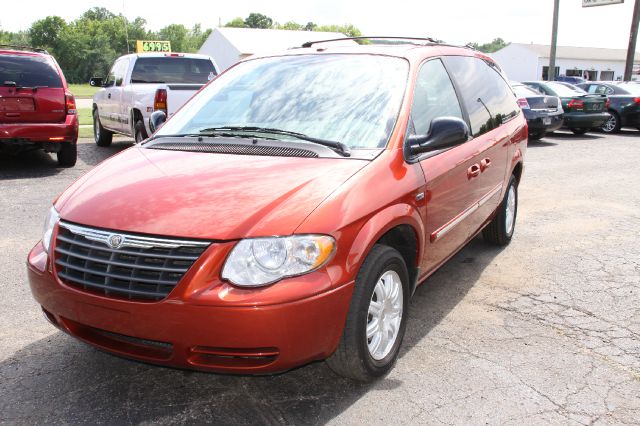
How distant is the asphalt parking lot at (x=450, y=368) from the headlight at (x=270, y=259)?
77 centimetres

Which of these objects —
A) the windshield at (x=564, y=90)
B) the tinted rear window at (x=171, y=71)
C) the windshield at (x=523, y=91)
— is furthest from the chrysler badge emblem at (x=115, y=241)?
the windshield at (x=564, y=90)

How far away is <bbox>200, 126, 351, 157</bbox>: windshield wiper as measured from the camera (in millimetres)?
3252

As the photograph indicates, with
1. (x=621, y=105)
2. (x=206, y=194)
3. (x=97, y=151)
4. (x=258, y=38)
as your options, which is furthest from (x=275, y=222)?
(x=258, y=38)

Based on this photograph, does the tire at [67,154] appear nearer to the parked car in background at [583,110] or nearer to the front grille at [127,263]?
the front grille at [127,263]

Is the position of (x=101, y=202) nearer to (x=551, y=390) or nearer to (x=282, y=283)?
(x=282, y=283)

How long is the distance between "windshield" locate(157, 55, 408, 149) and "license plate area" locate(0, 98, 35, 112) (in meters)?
5.68

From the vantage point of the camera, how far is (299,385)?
125 inches

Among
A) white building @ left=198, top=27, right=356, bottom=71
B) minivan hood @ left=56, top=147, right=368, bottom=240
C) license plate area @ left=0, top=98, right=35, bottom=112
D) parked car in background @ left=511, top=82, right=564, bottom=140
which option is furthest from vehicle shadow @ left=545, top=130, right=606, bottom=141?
white building @ left=198, top=27, right=356, bottom=71

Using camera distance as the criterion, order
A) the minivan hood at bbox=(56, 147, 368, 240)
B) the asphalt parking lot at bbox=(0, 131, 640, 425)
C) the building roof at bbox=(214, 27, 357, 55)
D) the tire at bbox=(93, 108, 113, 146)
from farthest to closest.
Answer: the building roof at bbox=(214, 27, 357, 55), the tire at bbox=(93, 108, 113, 146), the asphalt parking lot at bbox=(0, 131, 640, 425), the minivan hood at bbox=(56, 147, 368, 240)

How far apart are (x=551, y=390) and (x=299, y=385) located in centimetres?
135

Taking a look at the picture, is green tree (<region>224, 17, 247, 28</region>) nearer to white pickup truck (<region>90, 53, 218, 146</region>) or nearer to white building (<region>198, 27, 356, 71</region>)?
white building (<region>198, 27, 356, 71</region>)

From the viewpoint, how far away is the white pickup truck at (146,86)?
978 cm

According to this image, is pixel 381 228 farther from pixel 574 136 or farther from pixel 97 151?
pixel 574 136

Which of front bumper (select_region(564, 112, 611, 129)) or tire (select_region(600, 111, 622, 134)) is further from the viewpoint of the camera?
tire (select_region(600, 111, 622, 134))
